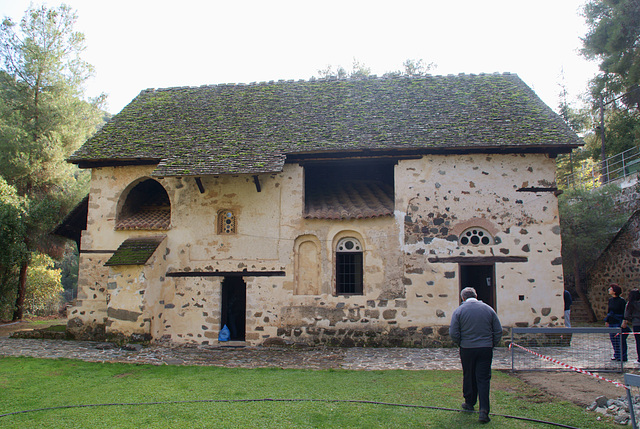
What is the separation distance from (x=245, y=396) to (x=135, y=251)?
674 centimetres

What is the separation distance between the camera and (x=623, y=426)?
532cm

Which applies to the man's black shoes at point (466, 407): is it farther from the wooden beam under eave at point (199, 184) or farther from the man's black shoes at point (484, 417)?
the wooden beam under eave at point (199, 184)

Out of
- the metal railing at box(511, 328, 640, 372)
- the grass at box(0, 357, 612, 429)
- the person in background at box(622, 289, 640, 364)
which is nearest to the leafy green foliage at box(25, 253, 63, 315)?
the grass at box(0, 357, 612, 429)

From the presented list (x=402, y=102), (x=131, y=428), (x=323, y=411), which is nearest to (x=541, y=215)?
(x=402, y=102)

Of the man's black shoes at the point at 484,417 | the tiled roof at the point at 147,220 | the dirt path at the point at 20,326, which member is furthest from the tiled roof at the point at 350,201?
the dirt path at the point at 20,326

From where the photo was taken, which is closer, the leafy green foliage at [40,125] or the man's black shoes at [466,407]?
the man's black shoes at [466,407]

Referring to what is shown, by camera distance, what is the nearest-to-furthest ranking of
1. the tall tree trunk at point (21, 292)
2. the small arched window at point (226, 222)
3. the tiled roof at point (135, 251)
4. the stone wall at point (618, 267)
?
1. the tiled roof at point (135, 251)
2. the small arched window at point (226, 222)
3. the stone wall at point (618, 267)
4. the tall tree trunk at point (21, 292)

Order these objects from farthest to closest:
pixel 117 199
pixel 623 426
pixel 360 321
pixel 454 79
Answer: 1. pixel 454 79
2. pixel 117 199
3. pixel 360 321
4. pixel 623 426

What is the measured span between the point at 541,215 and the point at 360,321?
582cm

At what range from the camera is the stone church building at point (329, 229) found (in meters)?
11.8

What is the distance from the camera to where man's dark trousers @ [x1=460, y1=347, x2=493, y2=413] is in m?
5.71

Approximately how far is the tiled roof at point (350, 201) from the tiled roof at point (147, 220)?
442cm

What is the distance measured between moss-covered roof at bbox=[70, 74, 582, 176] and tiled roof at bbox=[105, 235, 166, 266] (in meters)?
2.20

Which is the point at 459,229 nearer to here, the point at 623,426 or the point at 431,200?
the point at 431,200
